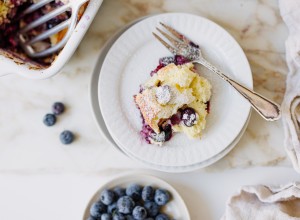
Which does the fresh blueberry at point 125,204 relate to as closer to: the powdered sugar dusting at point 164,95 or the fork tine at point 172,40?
the powdered sugar dusting at point 164,95

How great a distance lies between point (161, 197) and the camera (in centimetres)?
146

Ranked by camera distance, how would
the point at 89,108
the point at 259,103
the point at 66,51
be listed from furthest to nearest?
the point at 89,108 < the point at 259,103 < the point at 66,51

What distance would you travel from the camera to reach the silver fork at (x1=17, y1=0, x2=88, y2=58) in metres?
1.36

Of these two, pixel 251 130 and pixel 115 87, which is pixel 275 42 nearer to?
pixel 251 130

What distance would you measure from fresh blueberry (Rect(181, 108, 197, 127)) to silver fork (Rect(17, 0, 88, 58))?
363 mm

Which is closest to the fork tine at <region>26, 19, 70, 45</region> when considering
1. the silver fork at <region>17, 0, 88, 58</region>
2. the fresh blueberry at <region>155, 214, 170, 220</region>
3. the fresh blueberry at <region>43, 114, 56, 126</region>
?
the silver fork at <region>17, 0, 88, 58</region>

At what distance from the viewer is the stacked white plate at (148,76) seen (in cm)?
145

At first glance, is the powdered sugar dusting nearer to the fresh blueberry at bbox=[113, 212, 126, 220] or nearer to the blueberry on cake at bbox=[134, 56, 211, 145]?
the blueberry on cake at bbox=[134, 56, 211, 145]

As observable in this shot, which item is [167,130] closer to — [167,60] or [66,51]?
[167,60]

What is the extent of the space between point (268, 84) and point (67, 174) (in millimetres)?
630

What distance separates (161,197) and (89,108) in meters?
0.32

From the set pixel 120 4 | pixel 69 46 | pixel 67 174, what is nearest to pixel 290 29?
pixel 120 4

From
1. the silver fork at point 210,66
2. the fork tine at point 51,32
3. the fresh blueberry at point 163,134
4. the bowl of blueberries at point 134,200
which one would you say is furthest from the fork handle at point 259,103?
the fork tine at point 51,32

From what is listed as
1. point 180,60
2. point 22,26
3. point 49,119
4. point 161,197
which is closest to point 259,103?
point 180,60
